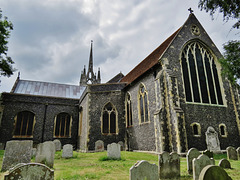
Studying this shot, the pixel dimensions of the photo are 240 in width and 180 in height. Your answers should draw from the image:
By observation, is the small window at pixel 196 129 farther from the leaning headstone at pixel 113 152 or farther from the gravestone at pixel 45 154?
the gravestone at pixel 45 154

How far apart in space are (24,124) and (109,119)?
30.0ft

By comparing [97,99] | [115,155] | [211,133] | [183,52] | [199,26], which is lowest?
[115,155]

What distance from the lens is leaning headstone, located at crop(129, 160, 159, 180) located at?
12.4ft

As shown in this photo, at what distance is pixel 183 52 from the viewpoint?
515 inches

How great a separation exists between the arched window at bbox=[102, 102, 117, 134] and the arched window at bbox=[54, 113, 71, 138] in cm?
559

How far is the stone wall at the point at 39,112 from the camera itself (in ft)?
55.2

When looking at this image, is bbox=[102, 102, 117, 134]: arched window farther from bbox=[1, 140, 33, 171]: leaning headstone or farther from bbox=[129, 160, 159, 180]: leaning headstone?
bbox=[129, 160, 159, 180]: leaning headstone

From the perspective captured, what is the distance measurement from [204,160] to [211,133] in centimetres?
753

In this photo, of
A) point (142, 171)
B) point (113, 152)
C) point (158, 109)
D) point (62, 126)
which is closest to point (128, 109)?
point (158, 109)

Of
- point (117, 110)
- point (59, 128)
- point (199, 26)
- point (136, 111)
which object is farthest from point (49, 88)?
point (199, 26)

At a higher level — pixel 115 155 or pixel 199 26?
pixel 199 26

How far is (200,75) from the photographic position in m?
13.0

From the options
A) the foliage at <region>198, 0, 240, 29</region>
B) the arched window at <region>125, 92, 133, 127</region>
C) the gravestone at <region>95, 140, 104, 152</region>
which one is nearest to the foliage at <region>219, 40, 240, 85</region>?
the foliage at <region>198, 0, 240, 29</region>

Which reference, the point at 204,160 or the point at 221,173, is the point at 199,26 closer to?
the point at 204,160
